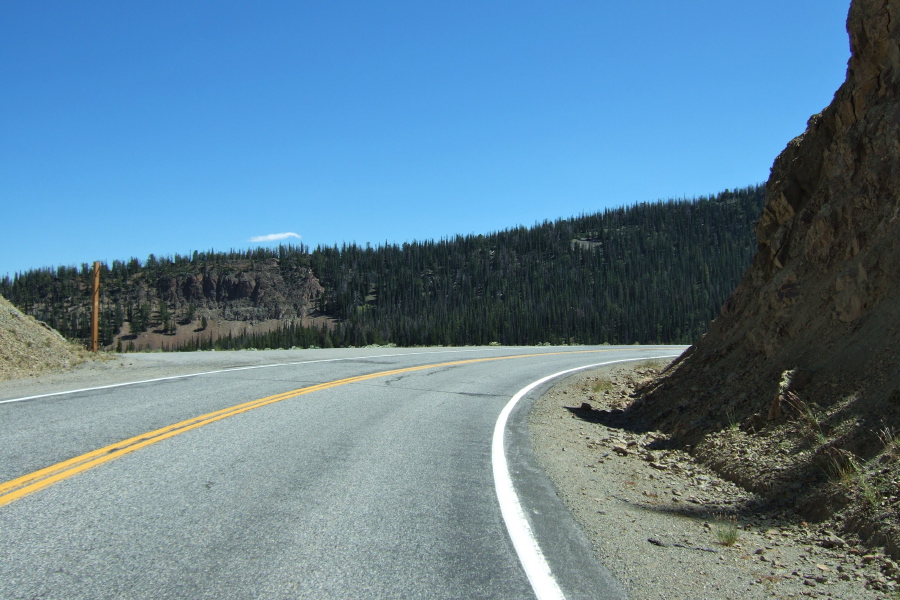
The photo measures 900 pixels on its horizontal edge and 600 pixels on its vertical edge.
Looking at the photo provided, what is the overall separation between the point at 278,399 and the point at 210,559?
6772 millimetres

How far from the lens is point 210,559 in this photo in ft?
12.2

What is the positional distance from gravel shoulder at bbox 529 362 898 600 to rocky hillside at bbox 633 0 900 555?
304mm

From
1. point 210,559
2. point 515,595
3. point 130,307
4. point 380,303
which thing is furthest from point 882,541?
point 130,307

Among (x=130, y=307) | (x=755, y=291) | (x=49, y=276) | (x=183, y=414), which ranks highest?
(x=49, y=276)

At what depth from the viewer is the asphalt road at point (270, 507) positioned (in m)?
3.49

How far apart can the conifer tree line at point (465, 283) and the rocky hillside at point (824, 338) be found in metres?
83.2

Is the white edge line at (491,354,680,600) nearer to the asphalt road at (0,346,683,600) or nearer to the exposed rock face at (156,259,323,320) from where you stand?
the asphalt road at (0,346,683,600)

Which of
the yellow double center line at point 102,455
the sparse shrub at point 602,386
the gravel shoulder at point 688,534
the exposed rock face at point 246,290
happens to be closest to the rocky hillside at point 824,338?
the gravel shoulder at point 688,534

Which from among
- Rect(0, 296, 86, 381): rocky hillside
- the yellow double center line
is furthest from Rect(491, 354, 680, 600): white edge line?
Rect(0, 296, 86, 381): rocky hillside

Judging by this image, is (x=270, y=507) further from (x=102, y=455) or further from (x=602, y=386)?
(x=602, y=386)

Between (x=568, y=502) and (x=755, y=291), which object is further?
(x=755, y=291)

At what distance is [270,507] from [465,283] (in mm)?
143702

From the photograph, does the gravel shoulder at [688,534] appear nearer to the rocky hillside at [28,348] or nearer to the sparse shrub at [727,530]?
the sparse shrub at [727,530]

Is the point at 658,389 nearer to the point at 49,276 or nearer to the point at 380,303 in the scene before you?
the point at 380,303
